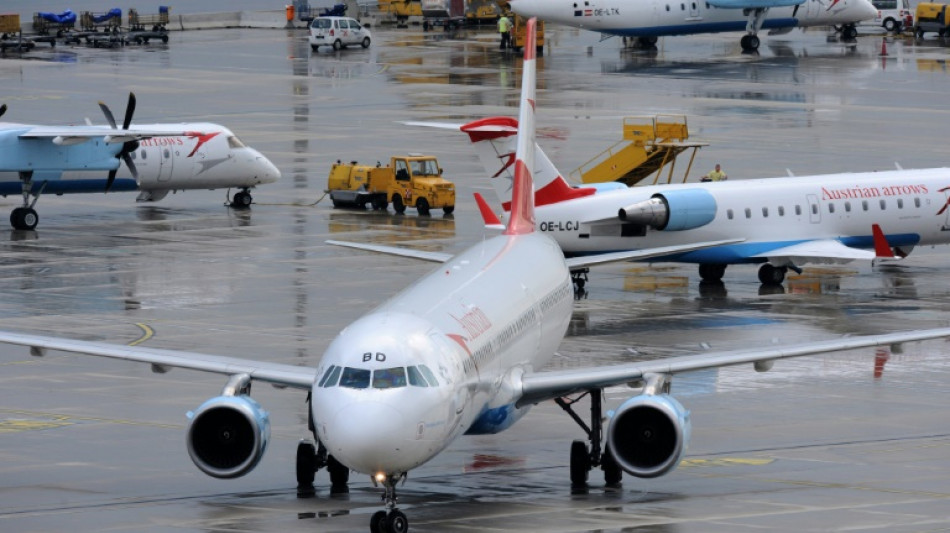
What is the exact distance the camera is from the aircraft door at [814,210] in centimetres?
5188

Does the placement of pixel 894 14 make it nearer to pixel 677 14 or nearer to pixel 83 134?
pixel 677 14

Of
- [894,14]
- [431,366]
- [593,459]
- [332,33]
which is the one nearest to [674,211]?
[593,459]

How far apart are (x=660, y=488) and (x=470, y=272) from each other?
446 cm

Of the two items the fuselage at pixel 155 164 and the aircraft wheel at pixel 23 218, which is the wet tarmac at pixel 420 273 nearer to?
the aircraft wheel at pixel 23 218

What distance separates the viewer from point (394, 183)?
65.8m

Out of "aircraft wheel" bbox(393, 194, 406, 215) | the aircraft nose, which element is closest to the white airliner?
"aircraft wheel" bbox(393, 194, 406, 215)

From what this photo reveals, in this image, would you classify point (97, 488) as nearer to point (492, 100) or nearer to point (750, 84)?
point (492, 100)

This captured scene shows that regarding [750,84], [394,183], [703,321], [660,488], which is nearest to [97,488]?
[660,488]

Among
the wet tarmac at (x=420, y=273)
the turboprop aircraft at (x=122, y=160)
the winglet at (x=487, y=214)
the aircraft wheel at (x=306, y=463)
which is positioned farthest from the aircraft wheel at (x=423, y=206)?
the aircraft wheel at (x=306, y=463)

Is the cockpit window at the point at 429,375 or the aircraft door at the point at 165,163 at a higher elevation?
the cockpit window at the point at 429,375

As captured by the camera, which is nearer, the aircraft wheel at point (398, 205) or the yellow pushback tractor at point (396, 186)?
the yellow pushback tractor at point (396, 186)

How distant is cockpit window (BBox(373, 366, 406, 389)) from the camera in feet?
73.3

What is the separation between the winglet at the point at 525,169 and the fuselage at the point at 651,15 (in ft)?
270

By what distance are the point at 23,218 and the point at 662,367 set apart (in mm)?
40201
